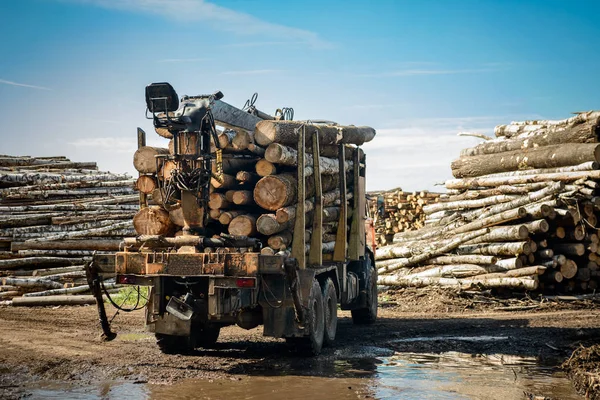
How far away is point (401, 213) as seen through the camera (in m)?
29.1

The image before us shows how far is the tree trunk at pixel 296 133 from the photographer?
37.5 ft

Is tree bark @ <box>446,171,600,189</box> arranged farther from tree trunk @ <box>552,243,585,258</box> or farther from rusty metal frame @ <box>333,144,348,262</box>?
rusty metal frame @ <box>333,144,348,262</box>

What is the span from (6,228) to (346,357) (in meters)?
12.8

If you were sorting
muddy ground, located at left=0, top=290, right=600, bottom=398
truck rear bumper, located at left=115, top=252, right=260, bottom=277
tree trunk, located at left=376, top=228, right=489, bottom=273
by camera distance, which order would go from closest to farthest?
muddy ground, located at left=0, top=290, right=600, bottom=398, truck rear bumper, located at left=115, top=252, right=260, bottom=277, tree trunk, located at left=376, top=228, right=489, bottom=273

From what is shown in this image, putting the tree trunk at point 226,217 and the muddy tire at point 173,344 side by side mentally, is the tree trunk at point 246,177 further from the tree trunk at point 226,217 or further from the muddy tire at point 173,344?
the muddy tire at point 173,344

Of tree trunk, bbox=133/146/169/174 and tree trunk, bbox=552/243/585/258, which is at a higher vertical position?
tree trunk, bbox=133/146/169/174

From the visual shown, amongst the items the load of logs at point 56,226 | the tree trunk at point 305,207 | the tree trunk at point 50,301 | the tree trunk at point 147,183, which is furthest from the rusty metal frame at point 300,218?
the load of logs at point 56,226

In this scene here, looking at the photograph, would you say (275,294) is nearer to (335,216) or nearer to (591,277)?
(335,216)

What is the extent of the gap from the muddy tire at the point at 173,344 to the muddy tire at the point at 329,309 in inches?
84.2

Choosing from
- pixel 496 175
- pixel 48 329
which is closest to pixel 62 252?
pixel 48 329

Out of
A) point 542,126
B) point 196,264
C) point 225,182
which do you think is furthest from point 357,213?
point 542,126

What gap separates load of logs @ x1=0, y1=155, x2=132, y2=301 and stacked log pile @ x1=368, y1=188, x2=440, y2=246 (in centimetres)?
1030

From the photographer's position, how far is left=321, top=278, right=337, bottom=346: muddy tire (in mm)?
12160

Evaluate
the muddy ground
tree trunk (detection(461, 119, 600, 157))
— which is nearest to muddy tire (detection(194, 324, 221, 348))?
the muddy ground
